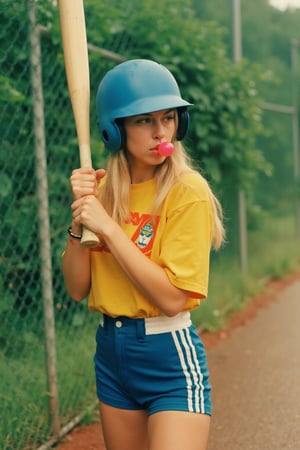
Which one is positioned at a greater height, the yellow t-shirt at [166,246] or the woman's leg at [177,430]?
the yellow t-shirt at [166,246]

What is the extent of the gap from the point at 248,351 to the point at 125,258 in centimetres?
371

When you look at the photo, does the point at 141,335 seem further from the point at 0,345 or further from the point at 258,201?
the point at 258,201

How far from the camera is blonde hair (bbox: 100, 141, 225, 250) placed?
2506 mm

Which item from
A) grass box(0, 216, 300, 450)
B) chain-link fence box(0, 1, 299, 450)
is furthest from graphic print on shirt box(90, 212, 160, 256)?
grass box(0, 216, 300, 450)

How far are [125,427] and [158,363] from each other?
0.96 feet

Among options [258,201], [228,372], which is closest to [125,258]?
[228,372]

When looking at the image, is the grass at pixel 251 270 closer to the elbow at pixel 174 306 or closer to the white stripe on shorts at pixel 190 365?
the white stripe on shorts at pixel 190 365

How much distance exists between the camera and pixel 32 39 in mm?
3645

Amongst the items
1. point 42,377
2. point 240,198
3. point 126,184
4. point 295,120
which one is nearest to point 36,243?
point 42,377

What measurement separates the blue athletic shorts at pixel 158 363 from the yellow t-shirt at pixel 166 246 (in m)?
0.06

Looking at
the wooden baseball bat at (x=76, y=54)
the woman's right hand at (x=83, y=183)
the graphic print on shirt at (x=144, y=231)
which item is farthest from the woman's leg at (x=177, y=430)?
the wooden baseball bat at (x=76, y=54)

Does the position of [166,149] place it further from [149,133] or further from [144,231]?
[144,231]

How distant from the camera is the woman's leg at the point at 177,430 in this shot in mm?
2338

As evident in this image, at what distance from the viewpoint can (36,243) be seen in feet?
13.9
